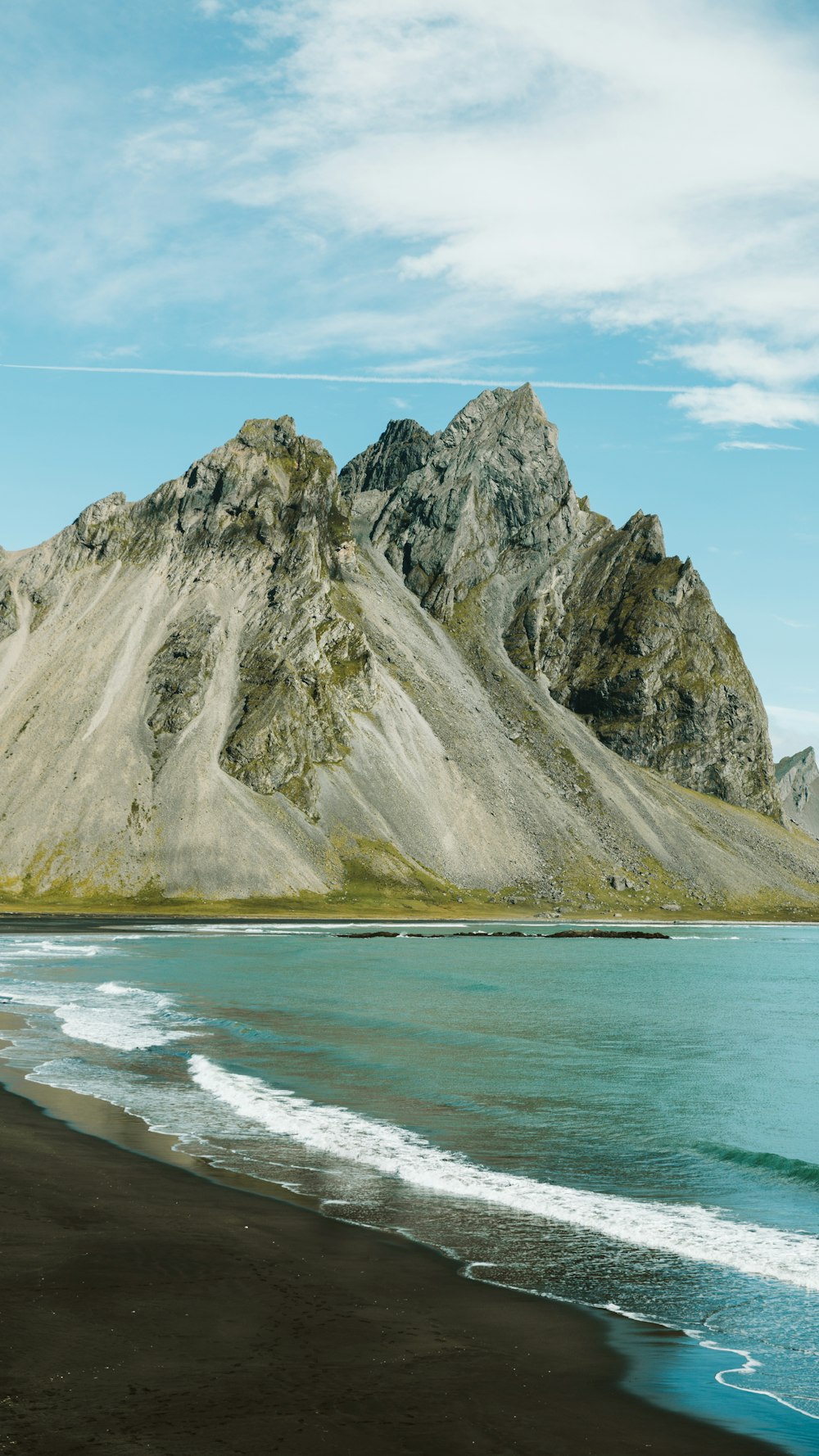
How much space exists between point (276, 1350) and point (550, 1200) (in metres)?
8.69

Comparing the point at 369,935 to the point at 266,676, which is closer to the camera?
the point at 369,935

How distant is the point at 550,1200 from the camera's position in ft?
62.8

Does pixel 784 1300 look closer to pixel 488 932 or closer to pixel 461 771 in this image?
pixel 488 932

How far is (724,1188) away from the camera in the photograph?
20609 mm

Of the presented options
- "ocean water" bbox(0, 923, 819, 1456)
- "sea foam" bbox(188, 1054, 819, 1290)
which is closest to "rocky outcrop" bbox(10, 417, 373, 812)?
"ocean water" bbox(0, 923, 819, 1456)

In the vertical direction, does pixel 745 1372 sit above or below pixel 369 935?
above

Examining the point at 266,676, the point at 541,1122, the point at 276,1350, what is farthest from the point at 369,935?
the point at 276,1350

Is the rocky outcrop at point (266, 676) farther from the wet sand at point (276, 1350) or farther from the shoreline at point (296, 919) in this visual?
the wet sand at point (276, 1350)

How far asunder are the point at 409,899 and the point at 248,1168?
488 ft

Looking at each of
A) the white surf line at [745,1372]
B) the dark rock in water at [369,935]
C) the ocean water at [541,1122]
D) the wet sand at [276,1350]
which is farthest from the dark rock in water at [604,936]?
the white surf line at [745,1372]

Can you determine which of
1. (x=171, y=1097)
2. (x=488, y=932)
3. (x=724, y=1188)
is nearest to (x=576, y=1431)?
(x=724, y=1188)

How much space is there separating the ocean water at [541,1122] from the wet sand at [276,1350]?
953 mm

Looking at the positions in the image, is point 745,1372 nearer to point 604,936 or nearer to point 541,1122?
point 541,1122

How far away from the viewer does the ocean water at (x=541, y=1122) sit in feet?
46.2
